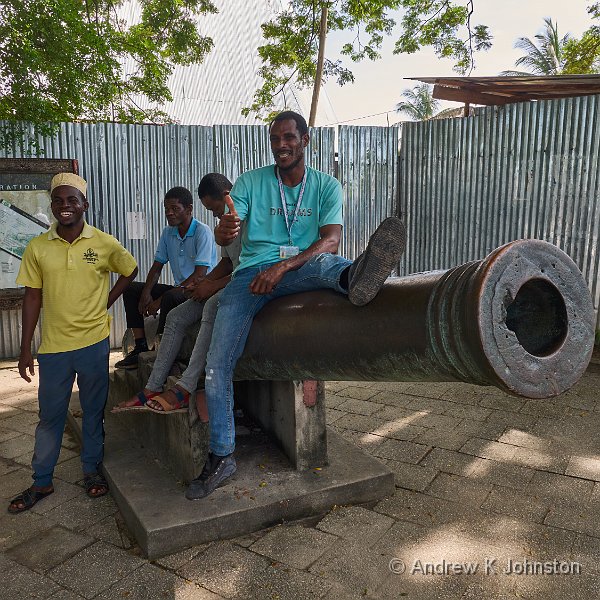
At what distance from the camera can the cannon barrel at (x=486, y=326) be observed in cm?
166

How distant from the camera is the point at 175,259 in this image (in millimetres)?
4859

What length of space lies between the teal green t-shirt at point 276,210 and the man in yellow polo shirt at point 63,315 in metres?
1.07

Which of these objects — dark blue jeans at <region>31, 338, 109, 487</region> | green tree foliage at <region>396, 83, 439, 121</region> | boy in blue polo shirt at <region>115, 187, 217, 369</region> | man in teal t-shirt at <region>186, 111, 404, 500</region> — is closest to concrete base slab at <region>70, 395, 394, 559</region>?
man in teal t-shirt at <region>186, 111, 404, 500</region>

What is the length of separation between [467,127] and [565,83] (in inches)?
52.2

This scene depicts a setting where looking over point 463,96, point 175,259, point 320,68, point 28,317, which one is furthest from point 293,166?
point 320,68

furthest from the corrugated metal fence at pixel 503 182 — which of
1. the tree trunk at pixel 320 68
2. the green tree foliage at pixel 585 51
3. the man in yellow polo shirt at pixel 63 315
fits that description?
the green tree foliage at pixel 585 51

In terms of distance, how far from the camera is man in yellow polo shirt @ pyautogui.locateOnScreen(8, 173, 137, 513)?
3.41 meters

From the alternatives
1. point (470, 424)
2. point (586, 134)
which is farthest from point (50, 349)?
point (586, 134)

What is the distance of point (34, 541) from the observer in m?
3.06

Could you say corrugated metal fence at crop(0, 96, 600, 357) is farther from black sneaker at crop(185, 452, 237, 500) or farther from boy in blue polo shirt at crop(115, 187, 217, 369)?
black sneaker at crop(185, 452, 237, 500)

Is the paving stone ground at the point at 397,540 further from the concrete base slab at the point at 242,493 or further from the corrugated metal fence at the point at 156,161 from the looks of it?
the corrugated metal fence at the point at 156,161

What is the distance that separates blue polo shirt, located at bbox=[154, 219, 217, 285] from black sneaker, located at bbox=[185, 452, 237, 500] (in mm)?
1852

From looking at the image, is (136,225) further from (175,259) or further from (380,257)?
(380,257)

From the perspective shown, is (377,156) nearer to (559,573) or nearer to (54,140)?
(54,140)
